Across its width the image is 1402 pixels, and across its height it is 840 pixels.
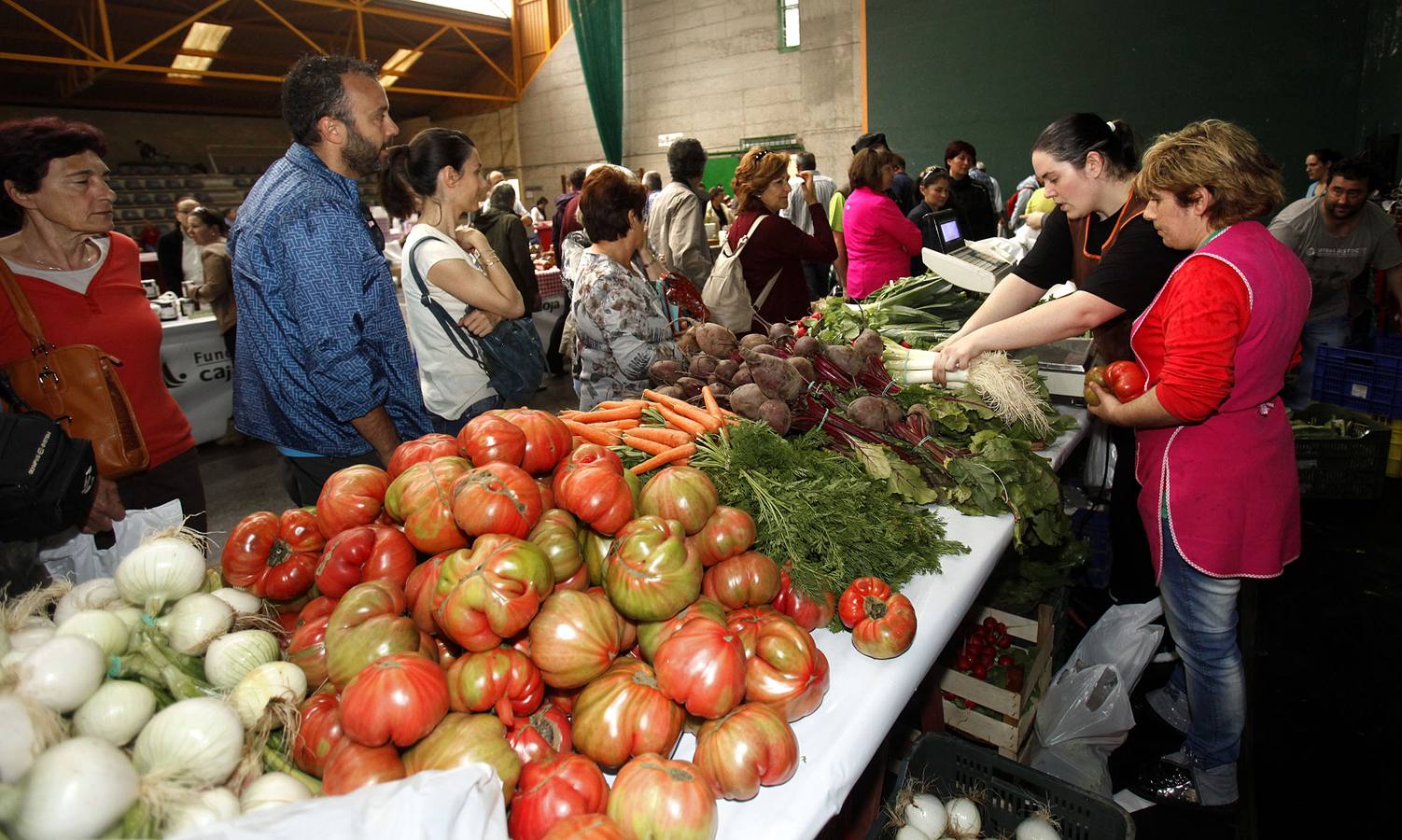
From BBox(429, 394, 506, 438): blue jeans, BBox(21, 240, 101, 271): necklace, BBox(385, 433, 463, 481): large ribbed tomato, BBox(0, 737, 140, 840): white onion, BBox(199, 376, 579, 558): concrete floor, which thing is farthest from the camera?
BBox(199, 376, 579, 558): concrete floor

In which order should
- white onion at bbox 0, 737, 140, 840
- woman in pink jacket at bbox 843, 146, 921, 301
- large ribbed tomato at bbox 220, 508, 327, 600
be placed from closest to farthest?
white onion at bbox 0, 737, 140, 840, large ribbed tomato at bbox 220, 508, 327, 600, woman in pink jacket at bbox 843, 146, 921, 301

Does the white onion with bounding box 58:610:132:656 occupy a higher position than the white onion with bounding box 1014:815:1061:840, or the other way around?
the white onion with bounding box 58:610:132:656

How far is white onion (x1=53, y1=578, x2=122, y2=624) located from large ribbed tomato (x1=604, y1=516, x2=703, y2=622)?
83 centimetres

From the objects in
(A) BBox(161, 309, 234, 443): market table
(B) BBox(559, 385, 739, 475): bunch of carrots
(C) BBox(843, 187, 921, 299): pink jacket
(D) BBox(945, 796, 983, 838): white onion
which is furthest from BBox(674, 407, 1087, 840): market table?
(A) BBox(161, 309, 234, 443): market table

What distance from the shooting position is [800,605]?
5.02 feet

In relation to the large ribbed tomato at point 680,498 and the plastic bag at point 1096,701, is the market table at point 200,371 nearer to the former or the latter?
the large ribbed tomato at point 680,498

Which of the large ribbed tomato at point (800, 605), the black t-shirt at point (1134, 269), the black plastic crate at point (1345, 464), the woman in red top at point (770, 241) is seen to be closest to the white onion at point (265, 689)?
the large ribbed tomato at point (800, 605)

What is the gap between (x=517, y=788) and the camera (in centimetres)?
106

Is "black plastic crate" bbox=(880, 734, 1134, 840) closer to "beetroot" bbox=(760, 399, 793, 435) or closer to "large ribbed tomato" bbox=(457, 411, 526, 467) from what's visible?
"beetroot" bbox=(760, 399, 793, 435)

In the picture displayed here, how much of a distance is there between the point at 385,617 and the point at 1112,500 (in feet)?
8.68

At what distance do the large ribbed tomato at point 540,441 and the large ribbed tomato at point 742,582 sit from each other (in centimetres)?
43

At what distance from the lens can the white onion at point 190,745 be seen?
3.02 ft

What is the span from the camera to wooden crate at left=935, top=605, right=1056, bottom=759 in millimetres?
2340

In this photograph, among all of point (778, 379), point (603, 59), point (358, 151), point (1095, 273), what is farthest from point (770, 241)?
point (603, 59)
